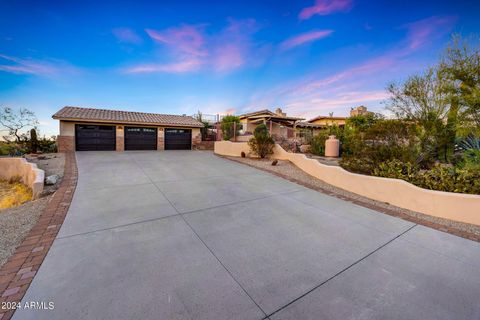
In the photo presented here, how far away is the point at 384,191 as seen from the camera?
5.46 meters

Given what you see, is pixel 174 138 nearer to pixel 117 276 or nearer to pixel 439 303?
pixel 117 276

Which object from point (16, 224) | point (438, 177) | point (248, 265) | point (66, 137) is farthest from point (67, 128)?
Answer: point (438, 177)

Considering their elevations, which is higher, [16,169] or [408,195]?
[16,169]

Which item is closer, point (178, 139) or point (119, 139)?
point (119, 139)

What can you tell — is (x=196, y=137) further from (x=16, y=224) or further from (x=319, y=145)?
(x=16, y=224)

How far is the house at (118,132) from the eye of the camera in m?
13.9

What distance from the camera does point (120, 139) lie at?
15.4 metres

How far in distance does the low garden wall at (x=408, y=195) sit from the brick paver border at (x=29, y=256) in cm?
720

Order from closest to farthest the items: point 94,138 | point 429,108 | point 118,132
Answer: point 429,108, point 94,138, point 118,132

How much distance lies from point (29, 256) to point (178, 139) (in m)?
15.7

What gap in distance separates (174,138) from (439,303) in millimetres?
17869

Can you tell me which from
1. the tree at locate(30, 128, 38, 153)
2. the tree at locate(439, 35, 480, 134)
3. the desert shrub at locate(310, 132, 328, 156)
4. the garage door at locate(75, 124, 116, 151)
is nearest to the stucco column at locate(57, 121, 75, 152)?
the garage door at locate(75, 124, 116, 151)

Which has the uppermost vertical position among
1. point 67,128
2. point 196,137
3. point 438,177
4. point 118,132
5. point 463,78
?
point 463,78

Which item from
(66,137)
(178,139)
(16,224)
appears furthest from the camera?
(178,139)
